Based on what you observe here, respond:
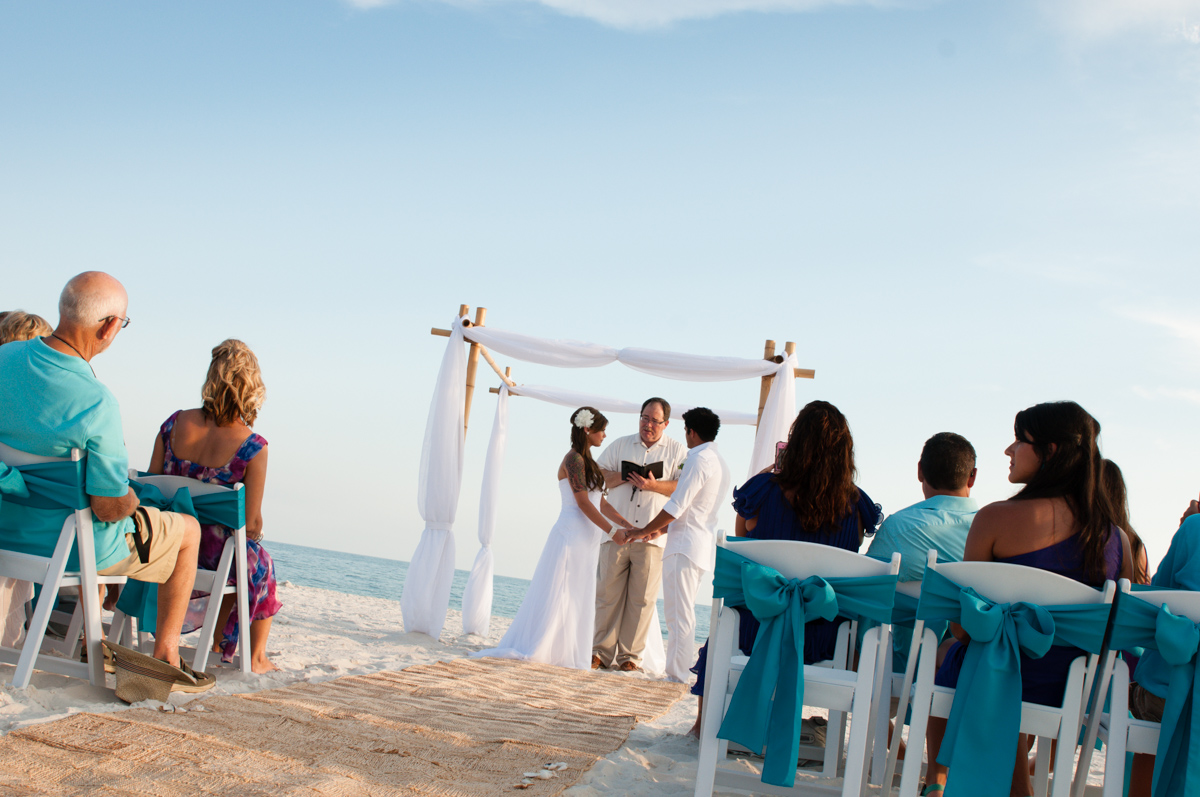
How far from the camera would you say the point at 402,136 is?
32.6 feet

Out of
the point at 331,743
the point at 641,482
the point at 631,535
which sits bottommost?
the point at 331,743

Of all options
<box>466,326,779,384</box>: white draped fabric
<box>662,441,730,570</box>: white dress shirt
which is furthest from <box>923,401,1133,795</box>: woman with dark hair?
<box>466,326,779,384</box>: white draped fabric

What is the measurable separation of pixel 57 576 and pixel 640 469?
14.4ft

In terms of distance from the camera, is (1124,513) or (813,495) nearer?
(1124,513)

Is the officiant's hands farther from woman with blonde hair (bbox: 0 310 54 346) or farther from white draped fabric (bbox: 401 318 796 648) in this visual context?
woman with blonde hair (bbox: 0 310 54 346)

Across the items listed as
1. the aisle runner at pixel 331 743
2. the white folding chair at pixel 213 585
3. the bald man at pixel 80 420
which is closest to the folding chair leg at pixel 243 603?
the white folding chair at pixel 213 585

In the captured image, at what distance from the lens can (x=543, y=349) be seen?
7.04 meters

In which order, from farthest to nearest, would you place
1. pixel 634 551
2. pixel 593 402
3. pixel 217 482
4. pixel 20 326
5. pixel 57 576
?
pixel 593 402
pixel 634 551
pixel 20 326
pixel 217 482
pixel 57 576

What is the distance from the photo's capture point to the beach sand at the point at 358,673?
272 centimetres

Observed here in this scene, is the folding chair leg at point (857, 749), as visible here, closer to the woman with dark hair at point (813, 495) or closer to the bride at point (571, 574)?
the woman with dark hair at point (813, 495)

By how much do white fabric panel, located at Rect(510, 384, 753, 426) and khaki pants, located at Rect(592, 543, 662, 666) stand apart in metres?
2.31

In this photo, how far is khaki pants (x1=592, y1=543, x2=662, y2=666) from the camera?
6480 mm

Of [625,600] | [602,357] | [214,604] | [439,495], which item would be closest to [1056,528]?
[214,604]

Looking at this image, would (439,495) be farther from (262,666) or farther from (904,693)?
(904,693)
